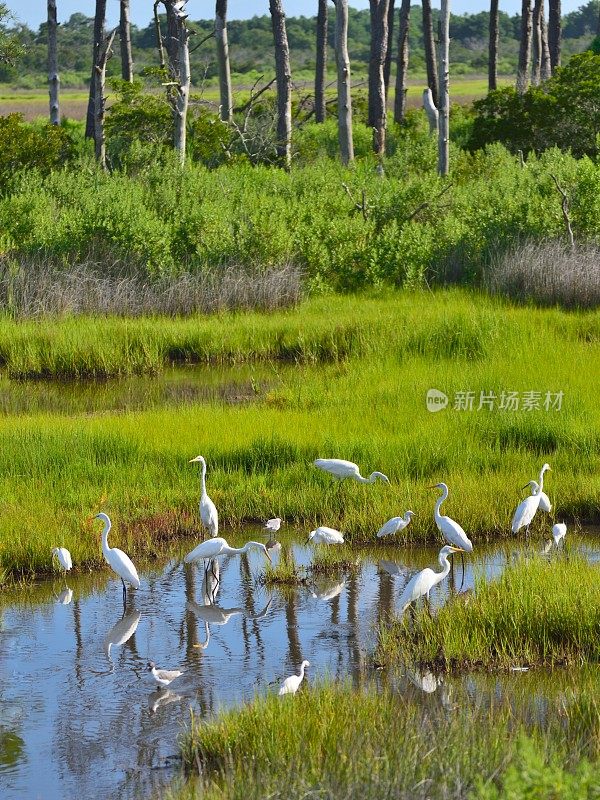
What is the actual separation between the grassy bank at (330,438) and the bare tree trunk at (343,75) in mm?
10970

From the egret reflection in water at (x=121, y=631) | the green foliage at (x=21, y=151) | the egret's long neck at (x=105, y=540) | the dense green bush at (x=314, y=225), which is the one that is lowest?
the egret reflection in water at (x=121, y=631)

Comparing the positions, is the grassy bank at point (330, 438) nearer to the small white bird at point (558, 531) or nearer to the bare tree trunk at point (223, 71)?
the small white bird at point (558, 531)

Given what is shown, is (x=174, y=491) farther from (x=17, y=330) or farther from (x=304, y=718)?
(x=17, y=330)

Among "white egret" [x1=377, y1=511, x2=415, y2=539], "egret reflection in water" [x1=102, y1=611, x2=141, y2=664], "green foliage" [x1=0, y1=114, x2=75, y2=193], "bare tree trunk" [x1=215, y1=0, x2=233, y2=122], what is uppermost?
"bare tree trunk" [x1=215, y1=0, x2=233, y2=122]

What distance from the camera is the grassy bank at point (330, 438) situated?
9375mm

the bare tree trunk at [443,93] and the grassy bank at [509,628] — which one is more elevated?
the bare tree trunk at [443,93]

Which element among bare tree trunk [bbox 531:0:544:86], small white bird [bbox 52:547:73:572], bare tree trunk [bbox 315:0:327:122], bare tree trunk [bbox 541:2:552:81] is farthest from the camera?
bare tree trunk [bbox 541:2:552:81]

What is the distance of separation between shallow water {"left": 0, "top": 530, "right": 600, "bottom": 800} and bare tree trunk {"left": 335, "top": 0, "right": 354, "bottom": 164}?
17696 mm

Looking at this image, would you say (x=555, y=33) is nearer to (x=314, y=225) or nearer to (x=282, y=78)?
(x=282, y=78)

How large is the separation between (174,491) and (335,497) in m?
1.28

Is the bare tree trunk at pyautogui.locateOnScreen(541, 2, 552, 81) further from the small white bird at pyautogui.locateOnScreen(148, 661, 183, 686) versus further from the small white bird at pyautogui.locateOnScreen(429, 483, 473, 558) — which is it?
the small white bird at pyautogui.locateOnScreen(148, 661, 183, 686)

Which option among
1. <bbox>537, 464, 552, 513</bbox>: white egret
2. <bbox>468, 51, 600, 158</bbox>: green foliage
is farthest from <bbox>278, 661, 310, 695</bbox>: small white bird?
<bbox>468, 51, 600, 158</bbox>: green foliage

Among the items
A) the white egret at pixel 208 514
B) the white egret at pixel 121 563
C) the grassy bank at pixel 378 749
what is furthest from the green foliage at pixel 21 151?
the grassy bank at pixel 378 749

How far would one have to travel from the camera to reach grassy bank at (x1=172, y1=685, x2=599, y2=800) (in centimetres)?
456
